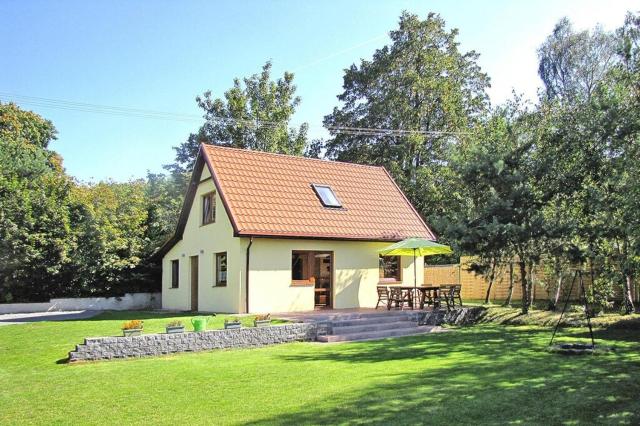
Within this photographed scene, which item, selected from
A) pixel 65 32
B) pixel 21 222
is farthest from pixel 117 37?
pixel 21 222

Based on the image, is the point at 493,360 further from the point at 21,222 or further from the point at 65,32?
the point at 21,222

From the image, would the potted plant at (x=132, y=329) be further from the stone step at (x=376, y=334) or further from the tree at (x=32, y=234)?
the tree at (x=32, y=234)

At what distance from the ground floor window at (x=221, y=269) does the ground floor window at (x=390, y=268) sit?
5783mm

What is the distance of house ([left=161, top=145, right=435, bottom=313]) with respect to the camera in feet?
58.5

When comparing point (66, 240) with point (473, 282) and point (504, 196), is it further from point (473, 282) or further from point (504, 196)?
point (473, 282)

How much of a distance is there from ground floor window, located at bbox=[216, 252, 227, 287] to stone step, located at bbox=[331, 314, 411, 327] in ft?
17.9

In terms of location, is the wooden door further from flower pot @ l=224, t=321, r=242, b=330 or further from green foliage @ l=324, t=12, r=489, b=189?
green foliage @ l=324, t=12, r=489, b=189

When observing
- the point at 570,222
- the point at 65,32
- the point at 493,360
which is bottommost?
the point at 493,360

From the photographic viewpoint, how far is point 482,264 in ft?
59.2

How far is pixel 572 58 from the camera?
38156mm

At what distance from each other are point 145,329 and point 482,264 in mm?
10513

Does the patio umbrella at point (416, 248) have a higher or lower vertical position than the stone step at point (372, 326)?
higher

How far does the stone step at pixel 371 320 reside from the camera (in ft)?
48.5

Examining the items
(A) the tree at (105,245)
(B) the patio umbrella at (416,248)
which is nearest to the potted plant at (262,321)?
(B) the patio umbrella at (416,248)
